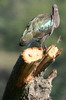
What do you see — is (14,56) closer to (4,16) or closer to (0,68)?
(0,68)

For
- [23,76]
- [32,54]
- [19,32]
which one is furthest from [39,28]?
[19,32]

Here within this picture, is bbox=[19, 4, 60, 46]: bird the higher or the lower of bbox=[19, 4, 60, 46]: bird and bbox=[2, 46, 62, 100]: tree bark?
the higher

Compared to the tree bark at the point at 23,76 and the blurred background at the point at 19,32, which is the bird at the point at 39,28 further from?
the blurred background at the point at 19,32

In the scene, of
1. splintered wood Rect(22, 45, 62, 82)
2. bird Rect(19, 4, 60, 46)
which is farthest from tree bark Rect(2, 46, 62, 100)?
bird Rect(19, 4, 60, 46)

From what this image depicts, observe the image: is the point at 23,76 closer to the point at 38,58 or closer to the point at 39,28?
the point at 38,58

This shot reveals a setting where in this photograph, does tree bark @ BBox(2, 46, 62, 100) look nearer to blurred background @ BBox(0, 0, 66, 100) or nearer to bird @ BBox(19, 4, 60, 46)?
bird @ BBox(19, 4, 60, 46)

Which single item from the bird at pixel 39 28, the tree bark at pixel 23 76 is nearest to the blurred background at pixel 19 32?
the bird at pixel 39 28
